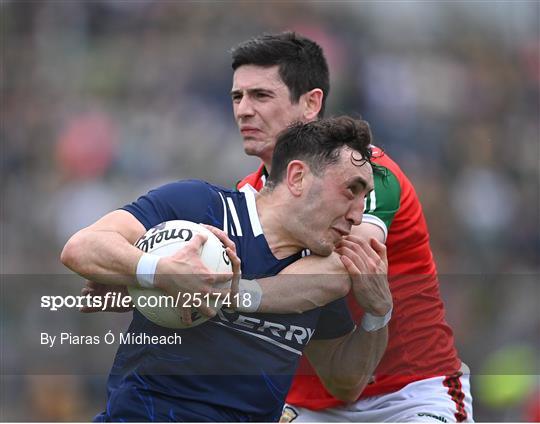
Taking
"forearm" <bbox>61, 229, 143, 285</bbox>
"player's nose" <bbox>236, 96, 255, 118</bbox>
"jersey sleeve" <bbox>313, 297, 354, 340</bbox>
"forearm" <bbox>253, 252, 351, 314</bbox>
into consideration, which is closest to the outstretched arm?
"forearm" <bbox>61, 229, 143, 285</bbox>

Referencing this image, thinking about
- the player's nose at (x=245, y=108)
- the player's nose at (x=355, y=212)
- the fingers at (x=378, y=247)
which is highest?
the player's nose at (x=245, y=108)

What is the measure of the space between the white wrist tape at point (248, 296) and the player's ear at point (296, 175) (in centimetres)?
41

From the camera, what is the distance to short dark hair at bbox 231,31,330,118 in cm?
564

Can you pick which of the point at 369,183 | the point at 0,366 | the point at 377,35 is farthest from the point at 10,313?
the point at 377,35

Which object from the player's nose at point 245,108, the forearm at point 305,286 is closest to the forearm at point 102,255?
the forearm at point 305,286

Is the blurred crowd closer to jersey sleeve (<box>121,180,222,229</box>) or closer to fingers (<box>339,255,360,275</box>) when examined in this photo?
fingers (<box>339,255,360,275</box>)

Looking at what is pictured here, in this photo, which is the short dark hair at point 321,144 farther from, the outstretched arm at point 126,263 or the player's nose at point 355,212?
the outstretched arm at point 126,263

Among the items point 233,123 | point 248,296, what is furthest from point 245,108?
point 233,123

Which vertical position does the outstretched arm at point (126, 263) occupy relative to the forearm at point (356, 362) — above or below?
above

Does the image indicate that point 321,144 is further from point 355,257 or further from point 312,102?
point 312,102

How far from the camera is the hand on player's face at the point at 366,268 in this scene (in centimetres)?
439

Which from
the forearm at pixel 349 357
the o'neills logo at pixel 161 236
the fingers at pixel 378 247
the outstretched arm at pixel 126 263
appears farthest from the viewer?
the forearm at pixel 349 357

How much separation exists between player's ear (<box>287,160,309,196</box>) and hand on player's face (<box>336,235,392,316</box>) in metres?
0.30

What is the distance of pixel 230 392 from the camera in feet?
13.7
